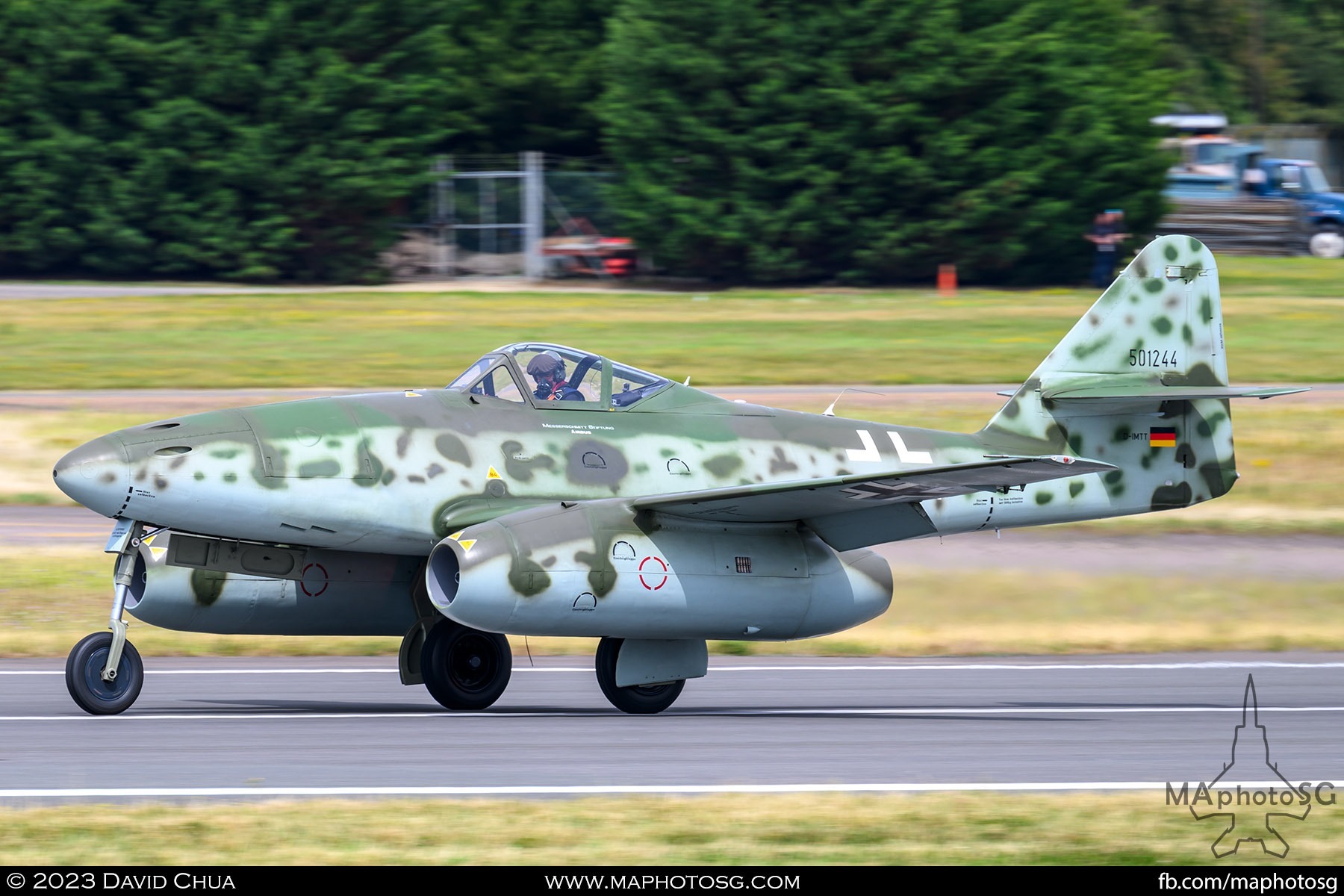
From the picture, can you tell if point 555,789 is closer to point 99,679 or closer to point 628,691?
point 628,691

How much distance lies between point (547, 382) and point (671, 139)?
30.1 m

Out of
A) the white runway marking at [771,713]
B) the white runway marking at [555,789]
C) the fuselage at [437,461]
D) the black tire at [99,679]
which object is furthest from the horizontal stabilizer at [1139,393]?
the black tire at [99,679]

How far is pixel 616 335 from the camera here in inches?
1328

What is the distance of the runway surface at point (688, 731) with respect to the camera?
33.1 feet

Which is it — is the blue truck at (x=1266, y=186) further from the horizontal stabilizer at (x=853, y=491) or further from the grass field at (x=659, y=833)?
the grass field at (x=659, y=833)

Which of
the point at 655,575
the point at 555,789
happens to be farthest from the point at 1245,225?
the point at 555,789

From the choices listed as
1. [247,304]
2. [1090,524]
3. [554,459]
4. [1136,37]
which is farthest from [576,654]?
[1136,37]

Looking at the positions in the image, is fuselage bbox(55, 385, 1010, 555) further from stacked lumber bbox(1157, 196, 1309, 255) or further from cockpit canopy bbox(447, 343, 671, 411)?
stacked lumber bbox(1157, 196, 1309, 255)

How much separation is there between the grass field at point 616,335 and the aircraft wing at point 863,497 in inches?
621

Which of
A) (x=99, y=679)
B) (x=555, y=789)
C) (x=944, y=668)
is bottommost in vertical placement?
(x=944, y=668)

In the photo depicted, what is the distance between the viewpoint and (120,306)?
3719cm

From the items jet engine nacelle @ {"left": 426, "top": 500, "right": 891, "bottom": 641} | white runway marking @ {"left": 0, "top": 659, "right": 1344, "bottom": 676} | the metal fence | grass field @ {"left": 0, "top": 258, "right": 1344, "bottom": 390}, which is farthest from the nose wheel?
the metal fence

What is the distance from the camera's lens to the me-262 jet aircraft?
11961mm

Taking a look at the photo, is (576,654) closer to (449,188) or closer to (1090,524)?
(1090,524)
